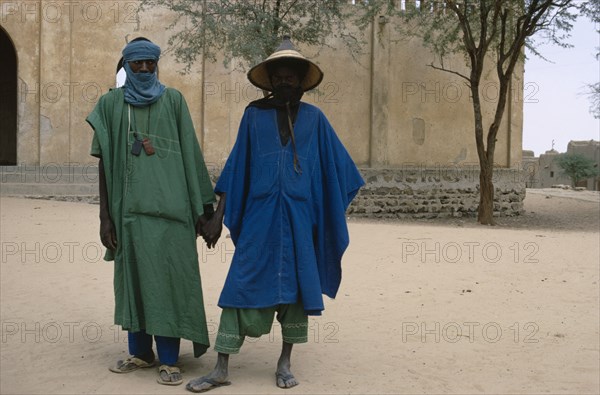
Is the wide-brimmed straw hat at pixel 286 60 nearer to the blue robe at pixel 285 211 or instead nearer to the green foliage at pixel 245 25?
the blue robe at pixel 285 211

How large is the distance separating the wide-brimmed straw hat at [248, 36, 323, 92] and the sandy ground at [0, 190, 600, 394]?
1.84 meters

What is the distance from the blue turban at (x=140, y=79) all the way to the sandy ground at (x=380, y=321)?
5.52 ft

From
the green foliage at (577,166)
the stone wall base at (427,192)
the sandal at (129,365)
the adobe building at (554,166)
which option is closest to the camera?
the sandal at (129,365)

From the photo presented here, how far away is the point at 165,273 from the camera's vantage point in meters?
4.18

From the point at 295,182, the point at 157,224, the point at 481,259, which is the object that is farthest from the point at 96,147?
the point at 481,259

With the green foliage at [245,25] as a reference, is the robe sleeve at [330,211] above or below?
below

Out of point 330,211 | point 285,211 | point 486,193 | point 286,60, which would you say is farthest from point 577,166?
point 285,211

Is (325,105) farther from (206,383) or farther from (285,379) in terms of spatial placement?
(206,383)

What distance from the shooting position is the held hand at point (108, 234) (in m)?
4.20

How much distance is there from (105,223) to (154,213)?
0.32m

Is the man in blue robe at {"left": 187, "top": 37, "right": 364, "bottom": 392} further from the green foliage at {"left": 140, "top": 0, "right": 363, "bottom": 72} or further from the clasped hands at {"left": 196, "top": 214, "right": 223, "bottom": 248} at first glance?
the green foliage at {"left": 140, "top": 0, "right": 363, "bottom": 72}

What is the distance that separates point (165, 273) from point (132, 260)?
21 centimetres

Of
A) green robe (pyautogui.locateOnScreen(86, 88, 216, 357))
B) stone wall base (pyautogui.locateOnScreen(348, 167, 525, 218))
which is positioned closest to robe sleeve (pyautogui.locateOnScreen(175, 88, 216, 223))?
green robe (pyautogui.locateOnScreen(86, 88, 216, 357))

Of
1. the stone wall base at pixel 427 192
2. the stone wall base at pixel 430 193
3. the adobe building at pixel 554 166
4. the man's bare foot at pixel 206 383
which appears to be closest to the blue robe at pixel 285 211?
the man's bare foot at pixel 206 383
